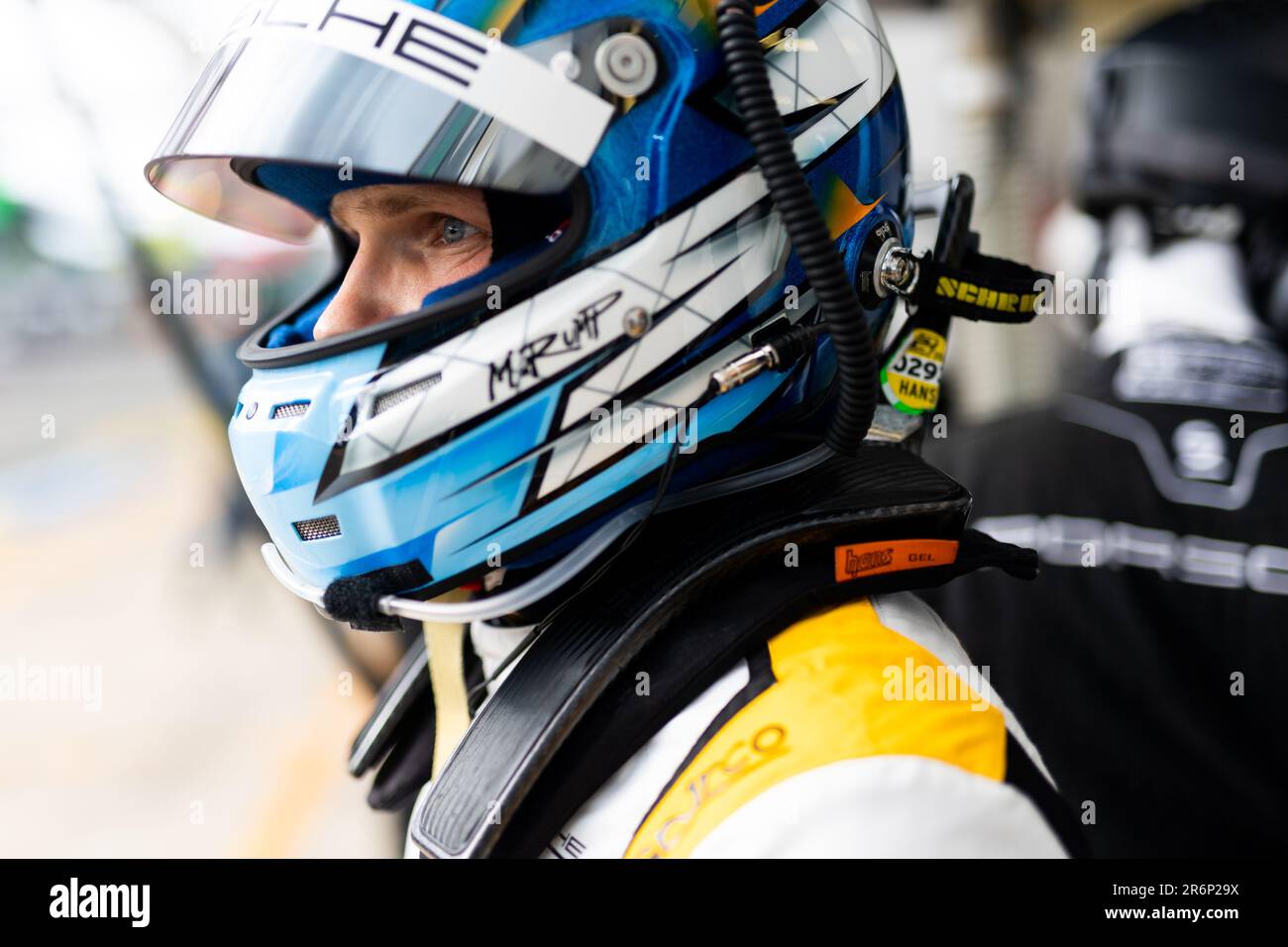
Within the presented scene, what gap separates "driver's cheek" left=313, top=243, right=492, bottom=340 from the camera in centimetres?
97

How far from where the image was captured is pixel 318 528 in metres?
0.95

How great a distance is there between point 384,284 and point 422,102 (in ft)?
0.61

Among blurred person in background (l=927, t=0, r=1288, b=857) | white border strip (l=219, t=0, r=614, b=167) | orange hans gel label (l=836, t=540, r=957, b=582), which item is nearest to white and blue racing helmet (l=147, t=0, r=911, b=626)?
white border strip (l=219, t=0, r=614, b=167)

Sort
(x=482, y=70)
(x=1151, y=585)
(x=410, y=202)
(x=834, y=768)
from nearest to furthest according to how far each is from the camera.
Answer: (x=834, y=768)
(x=482, y=70)
(x=410, y=202)
(x=1151, y=585)

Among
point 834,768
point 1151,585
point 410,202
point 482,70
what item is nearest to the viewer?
point 834,768

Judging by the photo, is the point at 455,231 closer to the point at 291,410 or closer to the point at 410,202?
the point at 410,202

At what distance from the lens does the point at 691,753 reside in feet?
2.71

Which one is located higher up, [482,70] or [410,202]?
[482,70]

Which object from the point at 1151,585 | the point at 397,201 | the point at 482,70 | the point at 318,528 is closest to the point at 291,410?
the point at 318,528

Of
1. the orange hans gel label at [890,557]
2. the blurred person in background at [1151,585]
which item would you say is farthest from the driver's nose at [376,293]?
the blurred person in background at [1151,585]

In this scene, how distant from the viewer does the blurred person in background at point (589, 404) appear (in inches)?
33.8

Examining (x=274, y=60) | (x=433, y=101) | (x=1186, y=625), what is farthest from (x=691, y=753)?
(x=1186, y=625)

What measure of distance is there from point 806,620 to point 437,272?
0.46 metres
